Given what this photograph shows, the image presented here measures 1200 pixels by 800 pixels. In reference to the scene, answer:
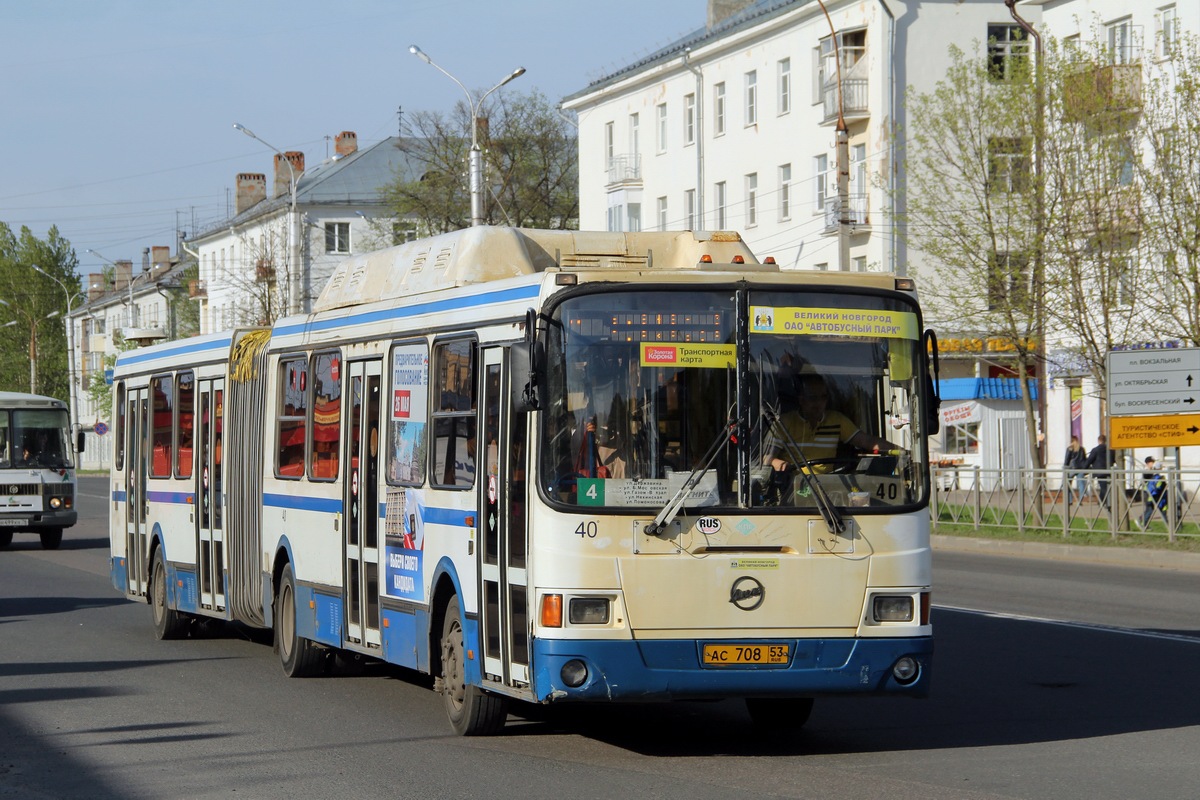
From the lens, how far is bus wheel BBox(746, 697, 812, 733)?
1052 centimetres

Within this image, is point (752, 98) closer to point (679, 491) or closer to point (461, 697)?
point (461, 697)

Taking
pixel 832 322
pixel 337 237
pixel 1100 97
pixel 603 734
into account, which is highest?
pixel 337 237

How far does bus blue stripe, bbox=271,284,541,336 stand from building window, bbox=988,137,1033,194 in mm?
22245

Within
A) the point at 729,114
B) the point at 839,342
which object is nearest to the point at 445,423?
the point at 839,342

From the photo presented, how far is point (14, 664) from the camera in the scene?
47.5 feet

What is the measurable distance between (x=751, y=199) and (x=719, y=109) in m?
3.61

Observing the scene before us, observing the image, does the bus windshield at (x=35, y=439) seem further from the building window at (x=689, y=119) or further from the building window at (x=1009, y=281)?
the building window at (x=689, y=119)

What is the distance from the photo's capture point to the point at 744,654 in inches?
361

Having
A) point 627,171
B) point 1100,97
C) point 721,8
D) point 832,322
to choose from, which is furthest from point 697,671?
point 721,8

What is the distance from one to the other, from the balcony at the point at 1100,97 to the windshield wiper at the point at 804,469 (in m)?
24.8

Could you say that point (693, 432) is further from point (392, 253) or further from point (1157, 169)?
point (1157, 169)

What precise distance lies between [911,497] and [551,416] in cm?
186

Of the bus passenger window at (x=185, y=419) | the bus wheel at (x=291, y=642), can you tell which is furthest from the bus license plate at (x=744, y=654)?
the bus passenger window at (x=185, y=419)

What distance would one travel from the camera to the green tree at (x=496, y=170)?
224ft
